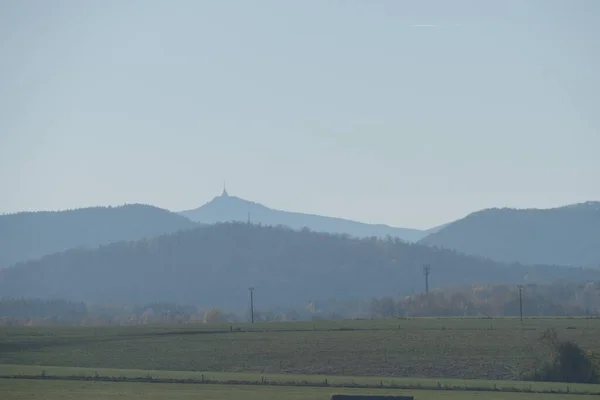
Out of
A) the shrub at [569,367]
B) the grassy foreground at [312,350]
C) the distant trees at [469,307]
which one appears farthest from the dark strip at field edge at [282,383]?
the distant trees at [469,307]

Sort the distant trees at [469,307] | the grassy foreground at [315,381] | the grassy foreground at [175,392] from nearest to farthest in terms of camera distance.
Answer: the grassy foreground at [175,392] < the grassy foreground at [315,381] < the distant trees at [469,307]

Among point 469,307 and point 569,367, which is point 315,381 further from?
point 469,307

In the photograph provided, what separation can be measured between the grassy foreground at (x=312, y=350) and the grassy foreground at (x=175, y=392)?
60.0 feet

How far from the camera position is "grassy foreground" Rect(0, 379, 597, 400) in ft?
181

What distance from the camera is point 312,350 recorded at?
302ft

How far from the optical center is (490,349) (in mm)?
91688

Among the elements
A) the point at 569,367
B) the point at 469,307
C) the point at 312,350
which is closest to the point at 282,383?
the point at 569,367

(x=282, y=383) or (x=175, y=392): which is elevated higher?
(x=175, y=392)

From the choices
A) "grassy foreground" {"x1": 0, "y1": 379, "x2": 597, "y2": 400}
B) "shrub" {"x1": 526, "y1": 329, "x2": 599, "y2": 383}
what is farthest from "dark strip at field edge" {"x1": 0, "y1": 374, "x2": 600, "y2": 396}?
"shrub" {"x1": 526, "y1": 329, "x2": 599, "y2": 383}

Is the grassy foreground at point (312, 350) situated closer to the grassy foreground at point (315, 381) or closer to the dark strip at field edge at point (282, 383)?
the grassy foreground at point (315, 381)

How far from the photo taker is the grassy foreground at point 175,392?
55.2 m

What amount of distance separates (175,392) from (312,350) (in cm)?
3435

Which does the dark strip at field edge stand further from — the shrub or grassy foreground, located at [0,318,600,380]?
grassy foreground, located at [0,318,600,380]

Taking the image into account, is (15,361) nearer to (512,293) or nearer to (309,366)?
(309,366)
